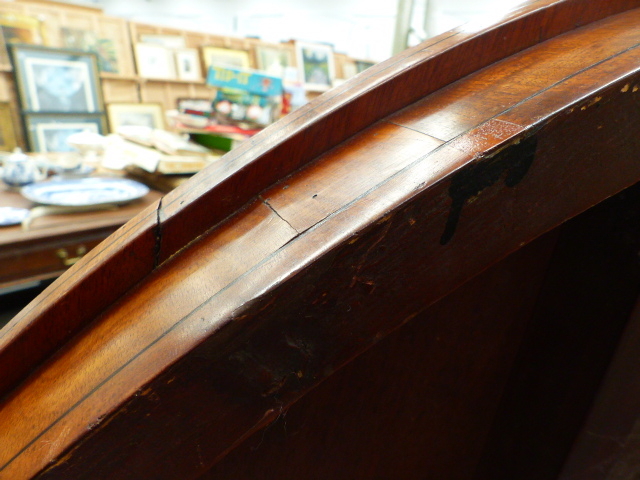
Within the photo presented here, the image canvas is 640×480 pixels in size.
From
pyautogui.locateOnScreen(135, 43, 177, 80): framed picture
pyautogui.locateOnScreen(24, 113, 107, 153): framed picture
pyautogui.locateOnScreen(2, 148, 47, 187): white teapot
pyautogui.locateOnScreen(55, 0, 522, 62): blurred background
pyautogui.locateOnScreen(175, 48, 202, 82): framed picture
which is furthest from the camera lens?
pyautogui.locateOnScreen(55, 0, 522, 62): blurred background

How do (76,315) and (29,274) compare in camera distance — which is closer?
(76,315)

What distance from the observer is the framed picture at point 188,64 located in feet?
10.3

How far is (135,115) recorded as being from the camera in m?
2.93

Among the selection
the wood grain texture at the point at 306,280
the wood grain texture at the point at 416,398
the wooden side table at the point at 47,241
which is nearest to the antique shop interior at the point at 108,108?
the wooden side table at the point at 47,241

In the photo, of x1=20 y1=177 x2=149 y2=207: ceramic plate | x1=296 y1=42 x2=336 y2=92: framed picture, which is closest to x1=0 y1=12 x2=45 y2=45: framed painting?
x1=20 y1=177 x2=149 y2=207: ceramic plate

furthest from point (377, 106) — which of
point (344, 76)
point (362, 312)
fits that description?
point (344, 76)

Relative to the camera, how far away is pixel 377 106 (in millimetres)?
396

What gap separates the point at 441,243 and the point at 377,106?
17 centimetres

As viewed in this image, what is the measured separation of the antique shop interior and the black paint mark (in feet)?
0.73

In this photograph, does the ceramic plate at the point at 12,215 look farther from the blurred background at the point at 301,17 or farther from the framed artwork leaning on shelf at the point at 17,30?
the blurred background at the point at 301,17

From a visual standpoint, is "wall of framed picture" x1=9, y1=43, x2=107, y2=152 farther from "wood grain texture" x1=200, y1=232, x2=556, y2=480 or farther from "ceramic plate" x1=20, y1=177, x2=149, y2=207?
"wood grain texture" x1=200, y1=232, x2=556, y2=480

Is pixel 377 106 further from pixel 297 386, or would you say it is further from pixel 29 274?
pixel 29 274

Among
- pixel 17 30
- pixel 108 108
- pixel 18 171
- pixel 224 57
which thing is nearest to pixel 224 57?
pixel 224 57

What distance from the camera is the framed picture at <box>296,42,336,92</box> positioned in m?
3.69
